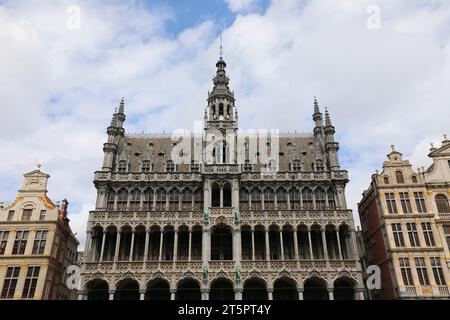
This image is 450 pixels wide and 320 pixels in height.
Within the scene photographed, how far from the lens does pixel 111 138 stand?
164ft

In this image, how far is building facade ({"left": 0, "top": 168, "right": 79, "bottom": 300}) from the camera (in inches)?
1569

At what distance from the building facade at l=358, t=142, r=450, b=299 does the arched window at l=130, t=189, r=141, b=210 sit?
97.2 ft

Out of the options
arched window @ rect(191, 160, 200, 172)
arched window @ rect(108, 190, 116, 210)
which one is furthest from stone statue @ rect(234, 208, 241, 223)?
arched window @ rect(108, 190, 116, 210)

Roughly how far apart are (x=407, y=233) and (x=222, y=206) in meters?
21.2

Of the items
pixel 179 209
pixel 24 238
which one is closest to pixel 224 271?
pixel 179 209

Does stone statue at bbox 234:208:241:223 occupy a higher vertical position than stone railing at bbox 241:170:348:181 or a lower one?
lower

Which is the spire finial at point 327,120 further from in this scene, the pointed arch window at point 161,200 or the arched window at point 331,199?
the pointed arch window at point 161,200

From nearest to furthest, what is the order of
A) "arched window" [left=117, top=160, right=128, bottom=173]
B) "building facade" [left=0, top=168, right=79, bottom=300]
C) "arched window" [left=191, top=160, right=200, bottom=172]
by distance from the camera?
"building facade" [left=0, top=168, right=79, bottom=300] < "arched window" [left=117, top=160, right=128, bottom=173] < "arched window" [left=191, top=160, right=200, bottom=172]

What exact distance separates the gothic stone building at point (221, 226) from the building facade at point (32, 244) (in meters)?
5.13

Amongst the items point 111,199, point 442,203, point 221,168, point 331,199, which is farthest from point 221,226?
point 442,203

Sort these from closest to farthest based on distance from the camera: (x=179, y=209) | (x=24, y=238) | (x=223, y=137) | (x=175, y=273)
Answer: (x=175, y=273), (x=24, y=238), (x=179, y=209), (x=223, y=137)

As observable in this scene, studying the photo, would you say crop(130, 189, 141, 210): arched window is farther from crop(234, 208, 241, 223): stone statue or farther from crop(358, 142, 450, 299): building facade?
crop(358, 142, 450, 299): building facade

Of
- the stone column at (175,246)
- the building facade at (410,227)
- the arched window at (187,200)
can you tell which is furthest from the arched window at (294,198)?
the stone column at (175,246)

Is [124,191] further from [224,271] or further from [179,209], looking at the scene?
[224,271]
